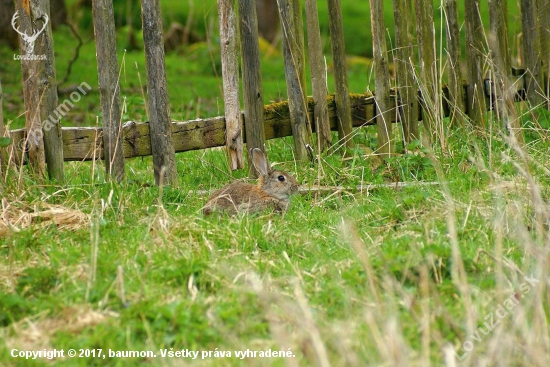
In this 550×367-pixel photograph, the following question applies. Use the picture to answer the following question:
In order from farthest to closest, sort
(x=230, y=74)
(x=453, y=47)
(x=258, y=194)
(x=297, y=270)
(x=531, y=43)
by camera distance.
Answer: (x=531, y=43), (x=453, y=47), (x=230, y=74), (x=258, y=194), (x=297, y=270)

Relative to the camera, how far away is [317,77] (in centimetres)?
623

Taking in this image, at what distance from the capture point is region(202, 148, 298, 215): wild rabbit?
5283mm

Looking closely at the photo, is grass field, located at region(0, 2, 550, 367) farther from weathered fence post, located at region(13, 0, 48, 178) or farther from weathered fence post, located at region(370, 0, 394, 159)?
weathered fence post, located at region(370, 0, 394, 159)

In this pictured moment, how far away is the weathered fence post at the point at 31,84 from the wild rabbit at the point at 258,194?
1260mm

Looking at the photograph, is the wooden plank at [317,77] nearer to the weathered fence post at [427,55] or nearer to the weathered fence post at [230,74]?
the weathered fence post at [230,74]

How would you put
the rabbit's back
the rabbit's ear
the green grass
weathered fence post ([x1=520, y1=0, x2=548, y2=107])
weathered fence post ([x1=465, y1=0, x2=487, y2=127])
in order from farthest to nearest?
weathered fence post ([x1=520, y1=0, x2=548, y2=107])
weathered fence post ([x1=465, y1=0, x2=487, y2=127])
the rabbit's ear
the rabbit's back
the green grass

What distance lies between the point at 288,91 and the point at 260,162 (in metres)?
0.71

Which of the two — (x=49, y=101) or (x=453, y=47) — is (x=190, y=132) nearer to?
(x=49, y=101)

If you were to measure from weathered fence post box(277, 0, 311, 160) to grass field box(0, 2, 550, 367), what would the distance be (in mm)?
314

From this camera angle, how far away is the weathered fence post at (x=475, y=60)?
6.72 m

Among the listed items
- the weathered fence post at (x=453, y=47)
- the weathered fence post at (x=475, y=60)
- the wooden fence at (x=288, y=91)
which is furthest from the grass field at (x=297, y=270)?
the weathered fence post at (x=475, y=60)

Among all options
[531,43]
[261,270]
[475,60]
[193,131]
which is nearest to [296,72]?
[193,131]

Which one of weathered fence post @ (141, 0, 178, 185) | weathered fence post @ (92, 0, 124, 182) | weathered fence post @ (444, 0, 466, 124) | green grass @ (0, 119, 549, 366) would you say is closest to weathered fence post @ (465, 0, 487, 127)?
weathered fence post @ (444, 0, 466, 124)

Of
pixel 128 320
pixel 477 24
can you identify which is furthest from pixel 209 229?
pixel 477 24
